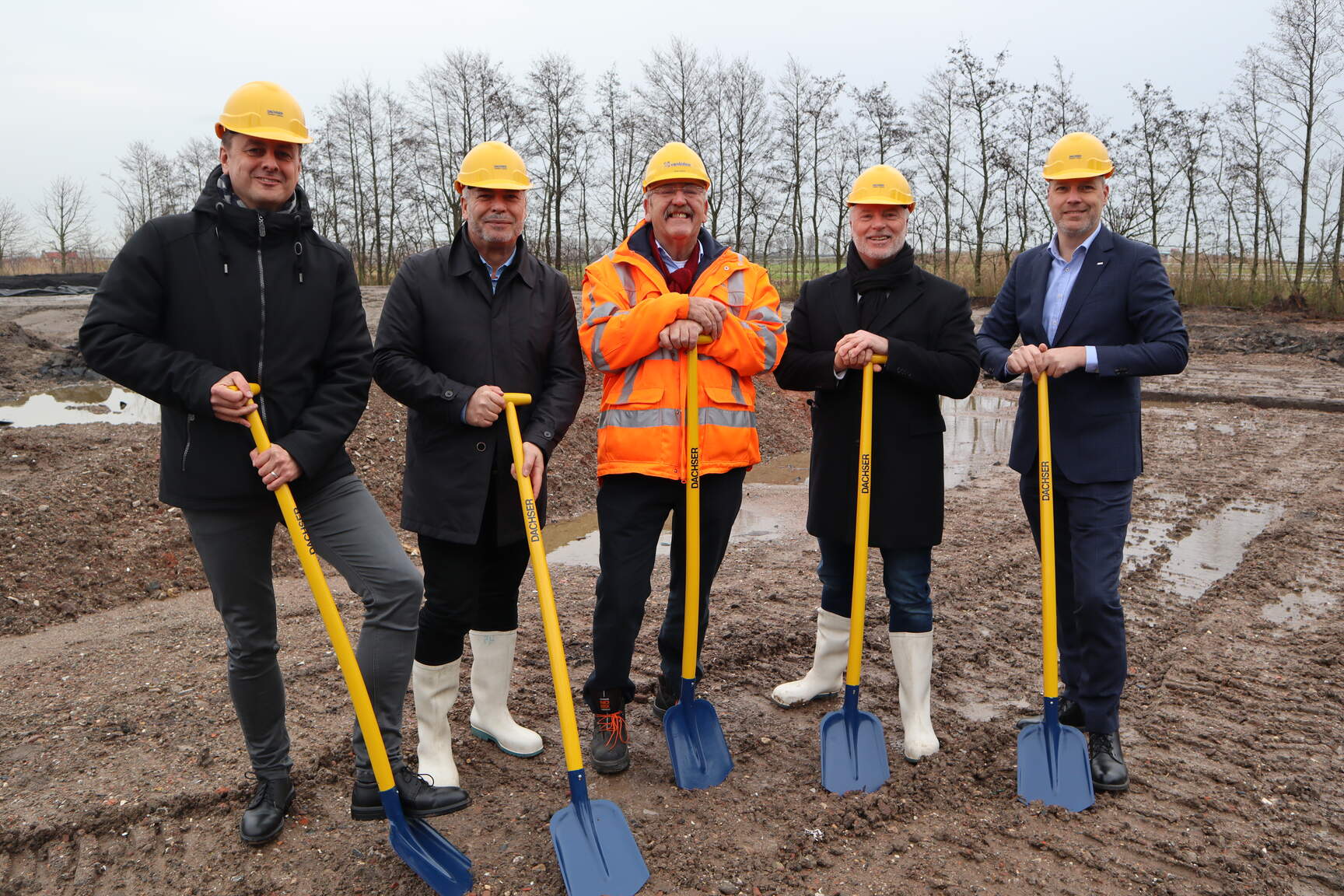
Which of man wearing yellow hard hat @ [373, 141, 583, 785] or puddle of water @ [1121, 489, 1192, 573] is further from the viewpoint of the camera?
puddle of water @ [1121, 489, 1192, 573]

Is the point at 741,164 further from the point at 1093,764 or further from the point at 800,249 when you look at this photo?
the point at 1093,764

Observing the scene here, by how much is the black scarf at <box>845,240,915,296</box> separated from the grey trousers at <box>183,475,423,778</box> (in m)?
2.03

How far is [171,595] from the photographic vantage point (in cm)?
617

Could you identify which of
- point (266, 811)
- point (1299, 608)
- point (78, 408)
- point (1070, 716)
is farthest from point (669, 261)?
point (78, 408)

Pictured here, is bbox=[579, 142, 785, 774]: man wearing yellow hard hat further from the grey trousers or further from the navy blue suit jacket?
the navy blue suit jacket

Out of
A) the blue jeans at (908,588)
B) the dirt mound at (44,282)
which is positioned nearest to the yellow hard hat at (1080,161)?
the blue jeans at (908,588)

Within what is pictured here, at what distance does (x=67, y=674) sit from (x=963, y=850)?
158 inches

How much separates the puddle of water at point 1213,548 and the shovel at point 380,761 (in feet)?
16.0

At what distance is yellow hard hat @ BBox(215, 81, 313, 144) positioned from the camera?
2848 mm

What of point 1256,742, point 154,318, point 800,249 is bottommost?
point 1256,742

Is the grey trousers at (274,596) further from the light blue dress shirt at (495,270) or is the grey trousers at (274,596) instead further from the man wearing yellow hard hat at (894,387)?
the man wearing yellow hard hat at (894,387)

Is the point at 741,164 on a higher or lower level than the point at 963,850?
higher

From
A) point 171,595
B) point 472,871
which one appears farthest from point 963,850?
point 171,595

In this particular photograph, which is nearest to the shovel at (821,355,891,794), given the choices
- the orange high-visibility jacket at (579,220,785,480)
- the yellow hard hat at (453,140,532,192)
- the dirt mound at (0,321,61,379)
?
the orange high-visibility jacket at (579,220,785,480)
